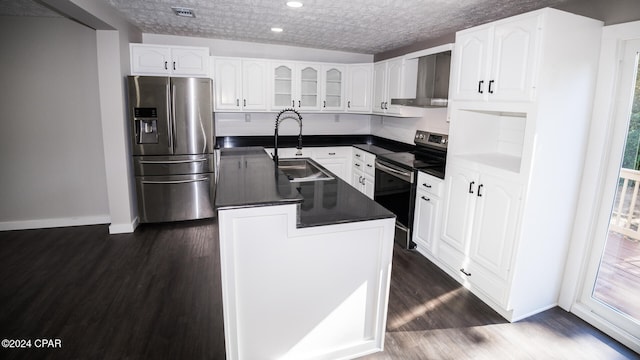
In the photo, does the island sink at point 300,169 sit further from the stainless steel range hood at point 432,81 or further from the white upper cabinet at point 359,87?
the white upper cabinet at point 359,87

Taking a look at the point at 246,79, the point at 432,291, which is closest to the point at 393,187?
the point at 432,291

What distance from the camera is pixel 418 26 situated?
3.61 m

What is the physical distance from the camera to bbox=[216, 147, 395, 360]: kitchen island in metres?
1.86

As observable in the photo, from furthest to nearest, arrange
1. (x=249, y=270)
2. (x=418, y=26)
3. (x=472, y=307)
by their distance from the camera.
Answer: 1. (x=418, y=26)
2. (x=472, y=307)
3. (x=249, y=270)

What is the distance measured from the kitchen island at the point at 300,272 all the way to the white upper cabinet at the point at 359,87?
333 centimetres

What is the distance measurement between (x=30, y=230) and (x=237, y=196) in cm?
375

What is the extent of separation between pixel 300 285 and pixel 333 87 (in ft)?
12.6

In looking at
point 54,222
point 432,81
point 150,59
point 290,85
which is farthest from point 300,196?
point 54,222

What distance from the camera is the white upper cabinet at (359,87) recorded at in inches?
204

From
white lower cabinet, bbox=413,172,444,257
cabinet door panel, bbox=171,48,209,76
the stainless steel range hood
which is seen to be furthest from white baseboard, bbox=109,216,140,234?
the stainless steel range hood

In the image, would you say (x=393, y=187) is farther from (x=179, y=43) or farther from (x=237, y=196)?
(x=179, y=43)

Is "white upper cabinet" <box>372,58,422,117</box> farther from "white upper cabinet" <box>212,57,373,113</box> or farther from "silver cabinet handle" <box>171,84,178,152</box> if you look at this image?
"silver cabinet handle" <box>171,84,178,152</box>

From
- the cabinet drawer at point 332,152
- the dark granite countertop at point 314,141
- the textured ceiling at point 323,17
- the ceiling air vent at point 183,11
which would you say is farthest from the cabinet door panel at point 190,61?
the cabinet drawer at point 332,152

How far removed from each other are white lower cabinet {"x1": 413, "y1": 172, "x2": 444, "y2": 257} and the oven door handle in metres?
0.13
